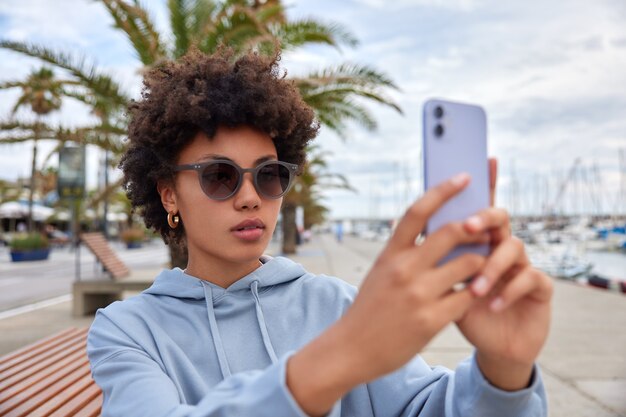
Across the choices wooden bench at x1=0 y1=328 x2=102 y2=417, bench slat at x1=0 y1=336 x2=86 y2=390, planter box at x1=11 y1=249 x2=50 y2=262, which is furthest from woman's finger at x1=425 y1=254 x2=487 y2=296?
planter box at x1=11 y1=249 x2=50 y2=262

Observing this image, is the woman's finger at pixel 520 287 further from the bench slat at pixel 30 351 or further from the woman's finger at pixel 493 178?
the bench slat at pixel 30 351

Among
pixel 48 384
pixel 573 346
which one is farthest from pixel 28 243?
pixel 48 384

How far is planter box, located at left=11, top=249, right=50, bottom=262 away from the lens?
2145 cm

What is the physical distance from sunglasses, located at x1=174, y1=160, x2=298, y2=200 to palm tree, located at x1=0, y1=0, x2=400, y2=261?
231 inches

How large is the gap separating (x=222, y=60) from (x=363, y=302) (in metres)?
1.20

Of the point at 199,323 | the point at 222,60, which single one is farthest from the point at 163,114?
the point at 199,323

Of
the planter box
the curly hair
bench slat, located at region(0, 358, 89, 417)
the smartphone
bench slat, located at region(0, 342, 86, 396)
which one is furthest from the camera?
the planter box

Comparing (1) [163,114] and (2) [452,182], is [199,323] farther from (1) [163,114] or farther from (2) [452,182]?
(2) [452,182]

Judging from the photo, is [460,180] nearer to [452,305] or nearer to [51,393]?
[452,305]

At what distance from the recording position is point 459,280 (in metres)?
0.74

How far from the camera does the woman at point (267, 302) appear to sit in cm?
75

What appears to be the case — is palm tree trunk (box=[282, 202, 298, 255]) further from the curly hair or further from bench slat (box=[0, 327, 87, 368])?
the curly hair

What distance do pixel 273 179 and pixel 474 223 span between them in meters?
0.86

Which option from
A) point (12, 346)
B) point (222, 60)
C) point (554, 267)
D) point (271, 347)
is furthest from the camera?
point (554, 267)
